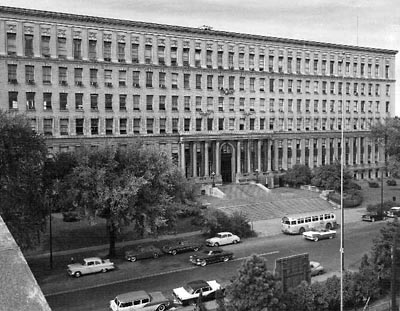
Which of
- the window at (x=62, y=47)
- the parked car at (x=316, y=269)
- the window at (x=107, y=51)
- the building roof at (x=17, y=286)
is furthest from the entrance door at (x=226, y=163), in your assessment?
the building roof at (x=17, y=286)

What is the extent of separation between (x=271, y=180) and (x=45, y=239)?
4119 centimetres

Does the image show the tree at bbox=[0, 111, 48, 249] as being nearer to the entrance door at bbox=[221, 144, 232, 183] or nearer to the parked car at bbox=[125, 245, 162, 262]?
the parked car at bbox=[125, 245, 162, 262]

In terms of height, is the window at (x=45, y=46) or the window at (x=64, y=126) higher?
the window at (x=45, y=46)

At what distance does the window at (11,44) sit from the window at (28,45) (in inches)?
47.4

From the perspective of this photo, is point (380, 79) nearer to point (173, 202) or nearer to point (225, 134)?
point (225, 134)

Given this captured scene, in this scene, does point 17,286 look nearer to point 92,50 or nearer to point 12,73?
point 12,73

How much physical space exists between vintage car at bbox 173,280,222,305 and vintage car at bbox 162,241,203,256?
10.8m

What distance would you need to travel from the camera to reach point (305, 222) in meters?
50.2

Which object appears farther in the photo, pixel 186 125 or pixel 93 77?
pixel 186 125

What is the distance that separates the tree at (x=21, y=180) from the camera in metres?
33.3

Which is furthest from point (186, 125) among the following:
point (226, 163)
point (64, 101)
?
point (64, 101)

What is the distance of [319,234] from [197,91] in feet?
109

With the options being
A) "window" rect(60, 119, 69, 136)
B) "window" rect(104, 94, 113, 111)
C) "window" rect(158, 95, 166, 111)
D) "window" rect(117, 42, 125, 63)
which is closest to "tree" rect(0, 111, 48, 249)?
"window" rect(60, 119, 69, 136)

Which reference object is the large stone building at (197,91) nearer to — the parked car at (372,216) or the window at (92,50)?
the window at (92,50)
